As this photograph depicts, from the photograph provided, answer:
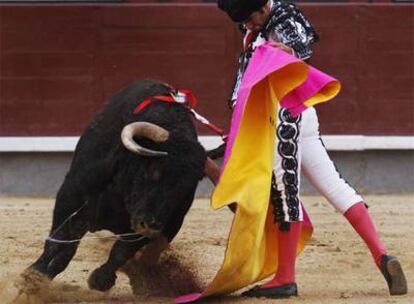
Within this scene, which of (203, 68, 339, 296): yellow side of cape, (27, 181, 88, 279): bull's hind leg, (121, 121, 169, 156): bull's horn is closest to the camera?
(121, 121, 169, 156): bull's horn

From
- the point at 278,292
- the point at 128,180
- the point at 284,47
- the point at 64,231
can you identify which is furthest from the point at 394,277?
the point at 64,231

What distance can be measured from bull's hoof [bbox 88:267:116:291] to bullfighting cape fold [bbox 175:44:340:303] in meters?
0.25

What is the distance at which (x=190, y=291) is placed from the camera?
4.07 metres

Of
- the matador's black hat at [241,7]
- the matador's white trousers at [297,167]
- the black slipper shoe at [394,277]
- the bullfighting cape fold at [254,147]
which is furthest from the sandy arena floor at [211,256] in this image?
the matador's black hat at [241,7]

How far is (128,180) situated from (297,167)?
1.89 ft

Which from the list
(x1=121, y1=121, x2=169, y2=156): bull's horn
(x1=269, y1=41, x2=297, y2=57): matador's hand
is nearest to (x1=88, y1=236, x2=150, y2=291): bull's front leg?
(x1=121, y1=121, x2=169, y2=156): bull's horn

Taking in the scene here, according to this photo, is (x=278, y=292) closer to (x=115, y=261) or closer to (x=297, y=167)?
(x=297, y=167)

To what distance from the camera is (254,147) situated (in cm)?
389

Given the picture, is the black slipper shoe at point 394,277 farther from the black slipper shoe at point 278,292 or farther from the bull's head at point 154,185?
the bull's head at point 154,185

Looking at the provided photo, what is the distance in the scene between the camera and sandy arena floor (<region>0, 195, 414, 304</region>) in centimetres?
404

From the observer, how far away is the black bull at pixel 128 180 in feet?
12.1

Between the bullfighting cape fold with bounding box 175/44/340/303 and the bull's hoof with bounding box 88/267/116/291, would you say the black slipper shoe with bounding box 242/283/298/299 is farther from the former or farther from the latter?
the bull's hoof with bounding box 88/267/116/291

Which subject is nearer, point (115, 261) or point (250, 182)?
point (250, 182)

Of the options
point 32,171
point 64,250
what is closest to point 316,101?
point 64,250
